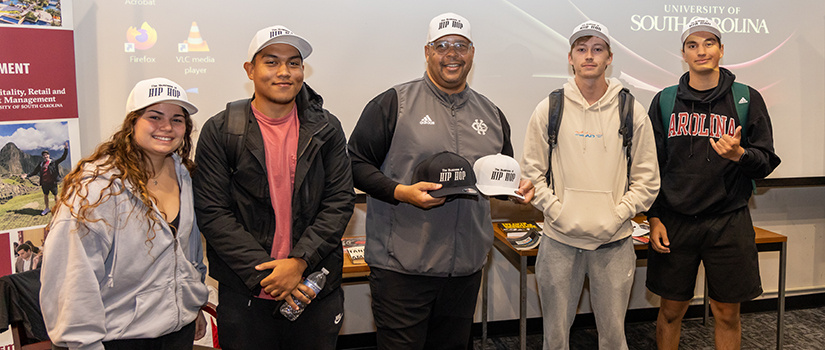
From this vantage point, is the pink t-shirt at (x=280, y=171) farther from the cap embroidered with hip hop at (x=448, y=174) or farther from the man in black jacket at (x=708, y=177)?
the man in black jacket at (x=708, y=177)

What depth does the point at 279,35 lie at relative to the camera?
182cm

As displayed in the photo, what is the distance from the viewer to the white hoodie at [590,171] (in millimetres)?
2271

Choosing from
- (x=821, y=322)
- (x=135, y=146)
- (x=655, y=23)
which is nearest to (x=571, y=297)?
(x=135, y=146)

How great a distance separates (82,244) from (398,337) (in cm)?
111

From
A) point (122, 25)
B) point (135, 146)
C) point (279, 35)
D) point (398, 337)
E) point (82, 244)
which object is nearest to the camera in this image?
point (82, 244)

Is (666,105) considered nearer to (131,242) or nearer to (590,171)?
(590,171)

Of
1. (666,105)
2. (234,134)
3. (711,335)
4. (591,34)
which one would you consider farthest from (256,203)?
(711,335)

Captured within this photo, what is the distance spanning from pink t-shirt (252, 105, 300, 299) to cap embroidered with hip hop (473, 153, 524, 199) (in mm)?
693

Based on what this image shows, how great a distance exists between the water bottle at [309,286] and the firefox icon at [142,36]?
71.4 inches

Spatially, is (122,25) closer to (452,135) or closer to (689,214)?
(452,135)

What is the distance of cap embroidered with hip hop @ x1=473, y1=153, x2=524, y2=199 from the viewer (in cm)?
201

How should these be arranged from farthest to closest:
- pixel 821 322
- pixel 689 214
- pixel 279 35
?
pixel 821 322 → pixel 689 214 → pixel 279 35

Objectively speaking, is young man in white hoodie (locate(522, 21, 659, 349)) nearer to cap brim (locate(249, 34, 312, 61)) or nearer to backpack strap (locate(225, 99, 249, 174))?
cap brim (locate(249, 34, 312, 61))

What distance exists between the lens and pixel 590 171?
2279mm
